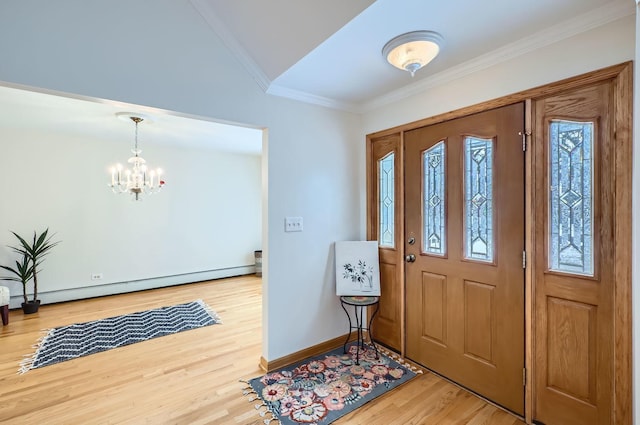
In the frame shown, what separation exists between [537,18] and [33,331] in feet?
17.0

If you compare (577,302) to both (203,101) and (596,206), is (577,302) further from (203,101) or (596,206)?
(203,101)

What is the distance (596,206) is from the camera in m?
1.54

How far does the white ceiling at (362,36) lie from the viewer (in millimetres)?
1476

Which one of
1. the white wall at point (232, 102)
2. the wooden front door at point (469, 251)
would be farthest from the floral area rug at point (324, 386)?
the wooden front door at point (469, 251)

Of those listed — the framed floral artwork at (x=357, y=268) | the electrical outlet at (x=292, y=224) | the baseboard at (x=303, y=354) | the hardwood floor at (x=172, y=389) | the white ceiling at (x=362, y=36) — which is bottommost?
the hardwood floor at (x=172, y=389)

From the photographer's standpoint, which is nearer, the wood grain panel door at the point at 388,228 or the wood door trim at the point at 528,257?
the wood door trim at the point at 528,257

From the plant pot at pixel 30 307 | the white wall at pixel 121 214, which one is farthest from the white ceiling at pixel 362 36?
the plant pot at pixel 30 307

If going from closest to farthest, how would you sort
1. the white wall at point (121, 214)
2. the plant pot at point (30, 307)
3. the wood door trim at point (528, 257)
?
the wood door trim at point (528, 257) → the plant pot at point (30, 307) → the white wall at point (121, 214)

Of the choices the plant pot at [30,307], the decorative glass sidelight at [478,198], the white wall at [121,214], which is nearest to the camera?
the decorative glass sidelight at [478,198]

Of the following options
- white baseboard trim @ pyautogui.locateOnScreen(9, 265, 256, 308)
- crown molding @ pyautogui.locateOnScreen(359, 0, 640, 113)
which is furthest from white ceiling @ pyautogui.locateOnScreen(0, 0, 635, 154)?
white baseboard trim @ pyautogui.locateOnScreen(9, 265, 256, 308)

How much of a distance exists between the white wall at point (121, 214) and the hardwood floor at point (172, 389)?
4.21 ft

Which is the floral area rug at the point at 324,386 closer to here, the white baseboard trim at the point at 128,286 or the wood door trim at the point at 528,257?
the wood door trim at the point at 528,257

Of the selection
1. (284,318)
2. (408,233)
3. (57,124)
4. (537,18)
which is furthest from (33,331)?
(537,18)

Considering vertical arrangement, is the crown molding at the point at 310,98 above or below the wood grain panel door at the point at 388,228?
above
